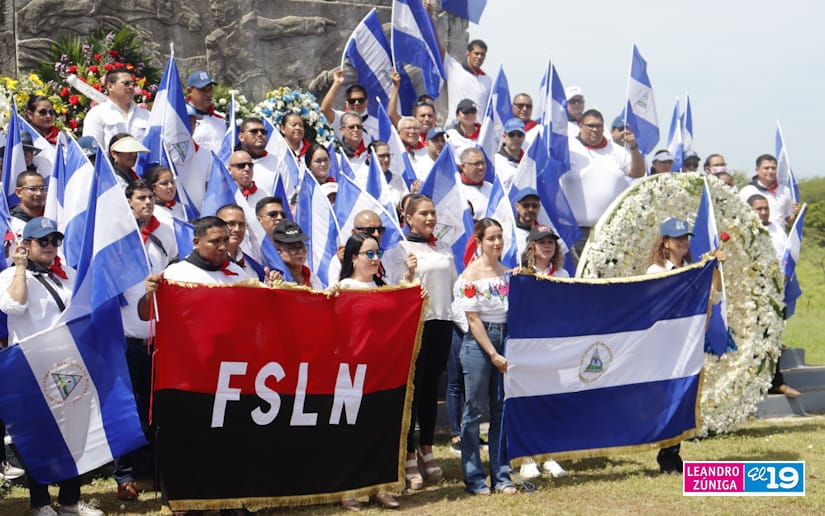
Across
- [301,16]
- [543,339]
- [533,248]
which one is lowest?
[543,339]

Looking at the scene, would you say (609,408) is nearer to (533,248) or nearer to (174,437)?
(533,248)

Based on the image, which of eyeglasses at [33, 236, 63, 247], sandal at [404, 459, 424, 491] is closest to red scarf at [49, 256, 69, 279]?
eyeglasses at [33, 236, 63, 247]

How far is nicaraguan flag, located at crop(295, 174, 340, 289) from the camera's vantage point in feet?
29.9

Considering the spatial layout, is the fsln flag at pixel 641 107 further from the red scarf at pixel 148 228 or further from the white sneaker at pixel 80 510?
the white sneaker at pixel 80 510

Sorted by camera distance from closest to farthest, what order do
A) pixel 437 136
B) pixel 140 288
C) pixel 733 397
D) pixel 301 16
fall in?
1. pixel 140 288
2. pixel 733 397
3. pixel 437 136
4. pixel 301 16

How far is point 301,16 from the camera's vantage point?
1543 cm

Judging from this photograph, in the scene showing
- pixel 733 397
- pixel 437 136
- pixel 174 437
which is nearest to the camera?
pixel 174 437

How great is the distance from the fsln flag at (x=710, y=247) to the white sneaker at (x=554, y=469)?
6.07 feet

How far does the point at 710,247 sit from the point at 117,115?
5536 millimetres

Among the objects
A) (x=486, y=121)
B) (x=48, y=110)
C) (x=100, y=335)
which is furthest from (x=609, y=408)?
(x=48, y=110)

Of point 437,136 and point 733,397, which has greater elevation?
point 437,136

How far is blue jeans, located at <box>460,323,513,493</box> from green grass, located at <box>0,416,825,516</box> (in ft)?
0.59

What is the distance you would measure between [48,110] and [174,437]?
4.65 m

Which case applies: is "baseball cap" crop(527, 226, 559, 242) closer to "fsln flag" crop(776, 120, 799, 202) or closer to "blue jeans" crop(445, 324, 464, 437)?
"blue jeans" crop(445, 324, 464, 437)
